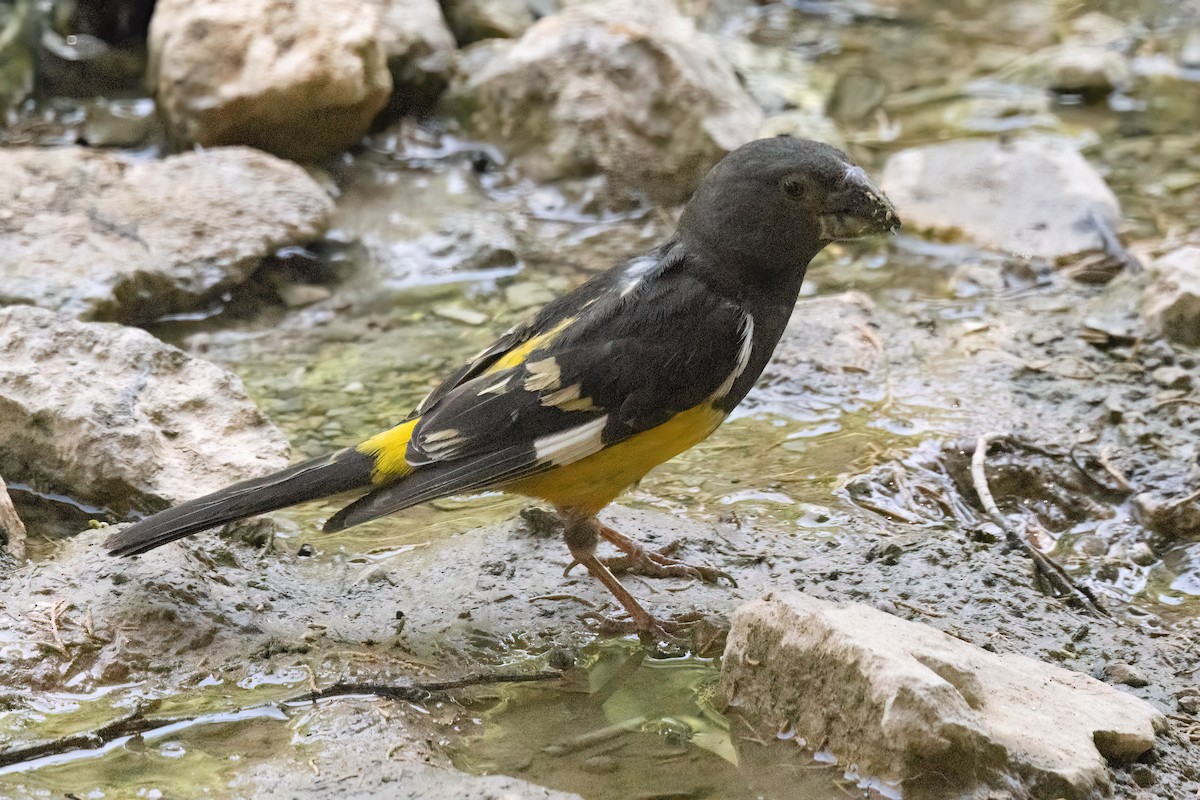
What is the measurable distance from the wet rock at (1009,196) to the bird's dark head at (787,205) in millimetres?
2947

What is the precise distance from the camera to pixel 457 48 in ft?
27.8

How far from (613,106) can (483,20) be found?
5.31ft

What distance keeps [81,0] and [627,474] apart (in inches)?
241

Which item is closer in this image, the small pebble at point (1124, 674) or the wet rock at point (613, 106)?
the small pebble at point (1124, 674)

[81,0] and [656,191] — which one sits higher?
[81,0]

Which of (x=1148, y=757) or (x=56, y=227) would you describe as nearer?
(x=1148, y=757)

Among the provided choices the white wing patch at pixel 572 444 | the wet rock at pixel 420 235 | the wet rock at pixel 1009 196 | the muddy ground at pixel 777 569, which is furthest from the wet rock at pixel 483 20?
the white wing patch at pixel 572 444

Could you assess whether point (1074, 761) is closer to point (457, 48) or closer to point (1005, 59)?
point (457, 48)

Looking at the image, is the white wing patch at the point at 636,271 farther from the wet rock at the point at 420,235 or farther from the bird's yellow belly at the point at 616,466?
the wet rock at the point at 420,235

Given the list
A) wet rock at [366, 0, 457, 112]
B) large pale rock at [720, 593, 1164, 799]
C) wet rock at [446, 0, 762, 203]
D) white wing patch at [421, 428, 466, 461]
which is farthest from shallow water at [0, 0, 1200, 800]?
white wing patch at [421, 428, 466, 461]

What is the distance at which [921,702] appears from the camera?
2906 mm

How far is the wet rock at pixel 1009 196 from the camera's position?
21.7ft

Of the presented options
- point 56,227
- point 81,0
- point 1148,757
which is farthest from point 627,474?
point 81,0

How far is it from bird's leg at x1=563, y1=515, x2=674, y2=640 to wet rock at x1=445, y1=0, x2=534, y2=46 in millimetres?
5177
